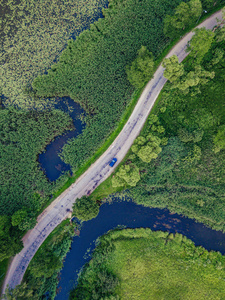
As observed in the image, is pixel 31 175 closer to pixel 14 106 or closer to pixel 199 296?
pixel 14 106

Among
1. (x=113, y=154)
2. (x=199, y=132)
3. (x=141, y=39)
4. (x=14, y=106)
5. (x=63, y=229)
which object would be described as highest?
(x=141, y=39)

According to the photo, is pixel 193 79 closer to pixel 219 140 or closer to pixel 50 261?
pixel 219 140

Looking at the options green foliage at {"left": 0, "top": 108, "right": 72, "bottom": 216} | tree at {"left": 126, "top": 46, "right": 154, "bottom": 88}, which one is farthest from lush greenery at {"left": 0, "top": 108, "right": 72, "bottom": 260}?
tree at {"left": 126, "top": 46, "right": 154, "bottom": 88}

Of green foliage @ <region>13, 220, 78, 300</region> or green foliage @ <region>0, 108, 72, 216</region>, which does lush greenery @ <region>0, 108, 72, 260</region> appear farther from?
green foliage @ <region>13, 220, 78, 300</region>

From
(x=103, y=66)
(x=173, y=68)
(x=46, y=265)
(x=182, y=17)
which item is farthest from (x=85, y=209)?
(x=182, y=17)

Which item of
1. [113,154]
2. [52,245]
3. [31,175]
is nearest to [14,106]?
[31,175]
